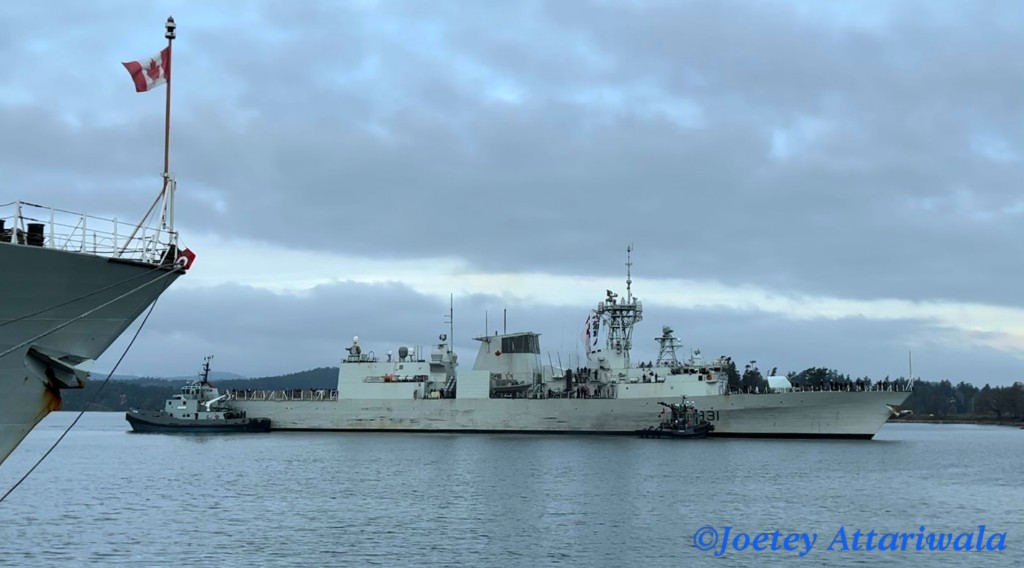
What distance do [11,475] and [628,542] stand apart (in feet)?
105

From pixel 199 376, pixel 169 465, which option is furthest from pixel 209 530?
pixel 199 376

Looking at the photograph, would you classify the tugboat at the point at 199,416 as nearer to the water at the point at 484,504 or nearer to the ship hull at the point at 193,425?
the ship hull at the point at 193,425

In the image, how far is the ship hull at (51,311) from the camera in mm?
14195

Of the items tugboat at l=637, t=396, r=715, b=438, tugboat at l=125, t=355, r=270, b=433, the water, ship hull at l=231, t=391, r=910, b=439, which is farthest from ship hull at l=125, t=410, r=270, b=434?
tugboat at l=637, t=396, r=715, b=438

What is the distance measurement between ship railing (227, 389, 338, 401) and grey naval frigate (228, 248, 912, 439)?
0.18 meters

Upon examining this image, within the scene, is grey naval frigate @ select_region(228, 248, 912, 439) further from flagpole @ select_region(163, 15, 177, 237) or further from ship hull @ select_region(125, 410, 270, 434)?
flagpole @ select_region(163, 15, 177, 237)

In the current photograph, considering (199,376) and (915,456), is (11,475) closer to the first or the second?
(199,376)

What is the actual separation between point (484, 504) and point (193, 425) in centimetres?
4445

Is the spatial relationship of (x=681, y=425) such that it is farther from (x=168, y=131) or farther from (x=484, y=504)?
(x=168, y=131)

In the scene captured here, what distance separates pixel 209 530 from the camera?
26.7m

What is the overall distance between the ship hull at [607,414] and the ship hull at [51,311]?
48470mm

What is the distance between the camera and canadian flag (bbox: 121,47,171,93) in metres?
15.0

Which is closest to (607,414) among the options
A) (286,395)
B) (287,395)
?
(286,395)

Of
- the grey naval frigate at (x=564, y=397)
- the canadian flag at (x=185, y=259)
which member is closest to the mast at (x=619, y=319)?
the grey naval frigate at (x=564, y=397)
